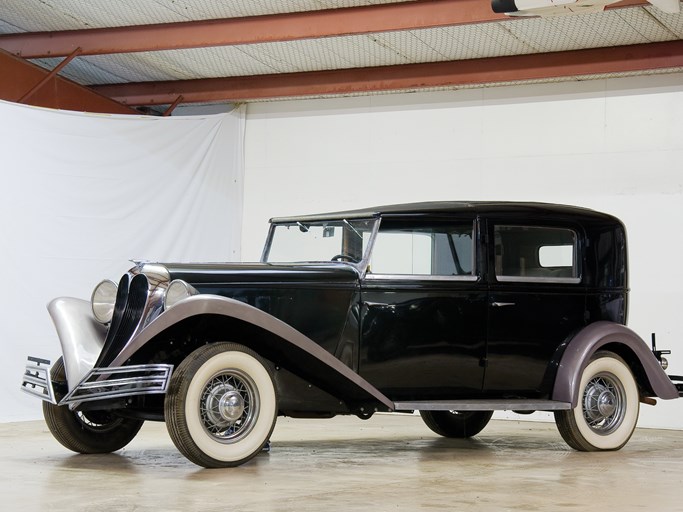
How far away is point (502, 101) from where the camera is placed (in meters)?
9.62

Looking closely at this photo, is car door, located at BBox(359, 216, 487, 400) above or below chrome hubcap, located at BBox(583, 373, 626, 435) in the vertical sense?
above

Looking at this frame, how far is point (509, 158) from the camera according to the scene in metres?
9.52

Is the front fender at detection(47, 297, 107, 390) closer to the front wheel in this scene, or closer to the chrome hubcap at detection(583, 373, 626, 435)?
the front wheel

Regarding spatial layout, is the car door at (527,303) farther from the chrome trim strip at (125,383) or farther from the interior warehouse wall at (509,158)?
the interior warehouse wall at (509,158)

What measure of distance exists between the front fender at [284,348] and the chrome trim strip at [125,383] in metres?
0.13

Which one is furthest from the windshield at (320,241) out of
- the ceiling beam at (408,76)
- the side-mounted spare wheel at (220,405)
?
the ceiling beam at (408,76)

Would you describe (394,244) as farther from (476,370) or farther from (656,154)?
(656,154)

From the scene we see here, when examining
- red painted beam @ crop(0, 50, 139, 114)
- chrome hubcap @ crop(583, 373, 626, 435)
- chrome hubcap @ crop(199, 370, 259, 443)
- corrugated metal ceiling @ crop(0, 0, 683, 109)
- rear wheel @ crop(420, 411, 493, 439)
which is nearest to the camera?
chrome hubcap @ crop(199, 370, 259, 443)

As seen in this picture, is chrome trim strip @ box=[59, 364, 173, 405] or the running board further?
the running board

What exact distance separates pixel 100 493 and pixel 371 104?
22.9ft

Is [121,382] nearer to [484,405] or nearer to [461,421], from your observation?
[484,405]

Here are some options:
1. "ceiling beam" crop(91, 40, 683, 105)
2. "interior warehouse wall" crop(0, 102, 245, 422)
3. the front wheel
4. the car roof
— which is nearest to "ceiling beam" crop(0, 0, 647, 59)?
"interior warehouse wall" crop(0, 102, 245, 422)

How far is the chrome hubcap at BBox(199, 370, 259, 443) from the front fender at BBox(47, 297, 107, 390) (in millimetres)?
721

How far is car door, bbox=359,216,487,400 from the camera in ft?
18.3
